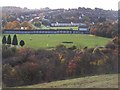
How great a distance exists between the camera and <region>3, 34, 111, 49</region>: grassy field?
20.4ft

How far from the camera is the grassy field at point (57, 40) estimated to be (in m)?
6.21

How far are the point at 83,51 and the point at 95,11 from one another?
2.17 m

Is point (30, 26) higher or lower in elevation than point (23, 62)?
higher

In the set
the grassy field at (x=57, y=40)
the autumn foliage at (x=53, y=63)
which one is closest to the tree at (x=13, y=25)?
the grassy field at (x=57, y=40)

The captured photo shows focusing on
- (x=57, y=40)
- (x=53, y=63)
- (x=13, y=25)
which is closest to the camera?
(x=53, y=63)

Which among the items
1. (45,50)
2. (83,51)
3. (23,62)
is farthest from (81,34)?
(23,62)

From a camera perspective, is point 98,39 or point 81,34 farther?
point 81,34

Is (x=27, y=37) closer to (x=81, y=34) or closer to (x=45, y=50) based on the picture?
(x=45, y=50)

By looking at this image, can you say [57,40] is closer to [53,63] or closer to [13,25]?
[53,63]

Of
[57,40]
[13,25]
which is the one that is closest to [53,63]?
[57,40]

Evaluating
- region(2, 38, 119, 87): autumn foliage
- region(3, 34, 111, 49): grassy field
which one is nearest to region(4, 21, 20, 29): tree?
region(3, 34, 111, 49): grassy field

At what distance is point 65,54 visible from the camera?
5.86 meters

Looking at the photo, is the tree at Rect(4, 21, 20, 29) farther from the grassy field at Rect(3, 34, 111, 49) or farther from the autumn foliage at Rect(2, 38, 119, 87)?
the autumn foliage at Rect(2, 38, 119, 87)

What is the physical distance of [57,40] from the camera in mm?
6578
